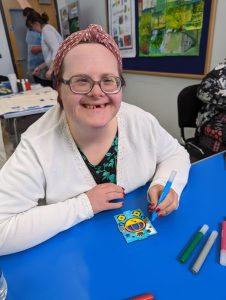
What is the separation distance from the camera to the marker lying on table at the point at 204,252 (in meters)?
0.51

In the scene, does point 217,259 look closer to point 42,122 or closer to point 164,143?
point 164,143

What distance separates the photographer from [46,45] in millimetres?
3109

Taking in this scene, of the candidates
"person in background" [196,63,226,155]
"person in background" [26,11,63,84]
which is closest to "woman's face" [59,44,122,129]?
"person in background" [196,63,226,155]

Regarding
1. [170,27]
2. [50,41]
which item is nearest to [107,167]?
[170,27]

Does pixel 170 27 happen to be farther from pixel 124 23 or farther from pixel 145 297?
pixel 145 297

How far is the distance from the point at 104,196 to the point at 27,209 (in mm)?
230

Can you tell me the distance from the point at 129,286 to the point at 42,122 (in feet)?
1.84

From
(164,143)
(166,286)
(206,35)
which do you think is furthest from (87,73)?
(206,35)

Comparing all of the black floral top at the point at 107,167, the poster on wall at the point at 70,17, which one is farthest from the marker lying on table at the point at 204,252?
the poster on wall at the point at 70,17

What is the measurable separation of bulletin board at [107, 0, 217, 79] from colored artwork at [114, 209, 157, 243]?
1.73 m

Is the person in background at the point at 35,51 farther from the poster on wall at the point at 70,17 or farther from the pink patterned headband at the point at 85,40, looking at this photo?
the pink patterned headband at the point at 85,40

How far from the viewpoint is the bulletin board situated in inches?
72.8

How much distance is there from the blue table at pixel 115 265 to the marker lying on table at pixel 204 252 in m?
0.01

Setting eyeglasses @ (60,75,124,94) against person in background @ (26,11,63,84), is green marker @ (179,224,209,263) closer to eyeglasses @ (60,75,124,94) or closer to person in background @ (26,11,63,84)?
eyeglasses @ (60,75,124,94)
